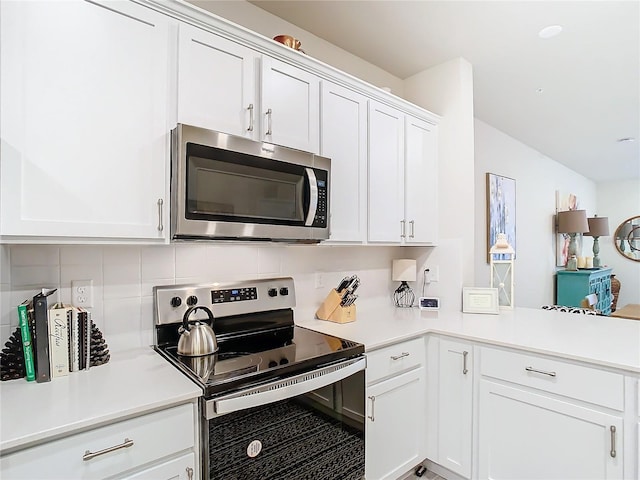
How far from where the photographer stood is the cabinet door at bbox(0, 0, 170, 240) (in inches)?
43.9

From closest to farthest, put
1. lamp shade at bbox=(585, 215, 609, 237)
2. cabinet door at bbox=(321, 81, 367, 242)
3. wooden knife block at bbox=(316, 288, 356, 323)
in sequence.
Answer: cabinet door at bbox=(321, 81, 367, 242)
wooden knife block at bbox=(316, 288, 356, 323)
lamp shade at bbox=(585, 215, 609, 237)

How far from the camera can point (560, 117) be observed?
3709 millimetres

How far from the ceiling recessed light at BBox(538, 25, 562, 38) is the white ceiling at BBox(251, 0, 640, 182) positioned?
0.11ft

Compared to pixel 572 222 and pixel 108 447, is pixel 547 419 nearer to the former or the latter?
pixel 108 447

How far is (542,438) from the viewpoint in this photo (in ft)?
5.49

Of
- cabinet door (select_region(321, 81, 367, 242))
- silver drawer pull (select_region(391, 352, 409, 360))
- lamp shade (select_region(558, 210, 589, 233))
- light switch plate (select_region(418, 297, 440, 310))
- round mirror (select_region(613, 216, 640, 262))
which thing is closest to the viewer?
silver drawer pull (select_region(391, 352, 409, 360))

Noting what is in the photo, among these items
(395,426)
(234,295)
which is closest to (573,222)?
(395,426)

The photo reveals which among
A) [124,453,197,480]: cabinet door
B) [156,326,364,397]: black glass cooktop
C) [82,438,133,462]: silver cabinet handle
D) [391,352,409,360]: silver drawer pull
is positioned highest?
[156,326,364,397]: black glass cooktop

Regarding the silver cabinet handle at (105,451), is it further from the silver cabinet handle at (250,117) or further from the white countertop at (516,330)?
the silver cabinet handle at (250,117)

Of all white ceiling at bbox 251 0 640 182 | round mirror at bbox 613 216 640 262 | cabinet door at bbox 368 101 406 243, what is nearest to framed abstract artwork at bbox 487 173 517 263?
white ceiling at bbox 251 0 640 182

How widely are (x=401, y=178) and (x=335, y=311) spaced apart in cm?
96

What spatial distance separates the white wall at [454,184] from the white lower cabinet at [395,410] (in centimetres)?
73

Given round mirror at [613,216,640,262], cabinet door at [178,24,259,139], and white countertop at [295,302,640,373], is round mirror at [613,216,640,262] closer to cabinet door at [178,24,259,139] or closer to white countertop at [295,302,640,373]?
A: white countertop at [295,302,640,373]

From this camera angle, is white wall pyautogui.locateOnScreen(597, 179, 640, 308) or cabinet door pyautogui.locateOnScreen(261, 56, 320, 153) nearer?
cabinet door pyautogui.locateOnScreen(261, 56, 320, 153)
